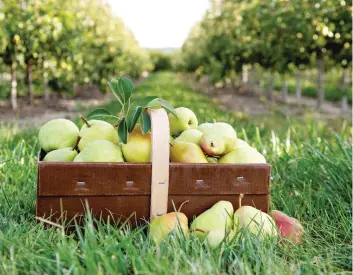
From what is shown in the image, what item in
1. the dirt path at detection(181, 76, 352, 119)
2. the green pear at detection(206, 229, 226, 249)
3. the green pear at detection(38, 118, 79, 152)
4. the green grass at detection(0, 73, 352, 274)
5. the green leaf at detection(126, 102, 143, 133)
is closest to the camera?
the green grass at detection(0, 73, 352, 274)

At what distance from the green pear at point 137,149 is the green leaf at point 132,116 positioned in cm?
5

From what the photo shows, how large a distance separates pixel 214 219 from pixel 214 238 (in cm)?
11

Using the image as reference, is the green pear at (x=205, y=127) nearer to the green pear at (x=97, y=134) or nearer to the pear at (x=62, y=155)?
the green pear at (x=97, y=134)

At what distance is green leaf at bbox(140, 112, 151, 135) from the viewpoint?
6.48 ft

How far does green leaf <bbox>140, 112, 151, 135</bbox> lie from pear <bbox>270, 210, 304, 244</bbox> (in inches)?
25.2

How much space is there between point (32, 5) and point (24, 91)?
15.4 feet

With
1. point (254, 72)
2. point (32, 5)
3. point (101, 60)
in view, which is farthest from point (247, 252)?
point (254, 72)

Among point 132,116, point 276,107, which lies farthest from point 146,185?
point 276,107

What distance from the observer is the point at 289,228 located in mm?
1979

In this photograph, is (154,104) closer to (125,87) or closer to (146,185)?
(125,87)

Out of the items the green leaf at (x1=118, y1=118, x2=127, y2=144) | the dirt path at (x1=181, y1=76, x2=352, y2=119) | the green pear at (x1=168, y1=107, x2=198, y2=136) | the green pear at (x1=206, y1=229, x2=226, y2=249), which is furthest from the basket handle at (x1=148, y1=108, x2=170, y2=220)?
the dirt path at (x1=181, y1=76, x2=352, y2=119)

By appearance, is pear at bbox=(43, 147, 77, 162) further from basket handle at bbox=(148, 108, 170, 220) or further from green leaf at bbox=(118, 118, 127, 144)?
basket handle at bbox=(148, 108, 170, 220)

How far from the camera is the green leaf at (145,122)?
1.97m

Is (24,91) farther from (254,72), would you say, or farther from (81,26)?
(254,72)
